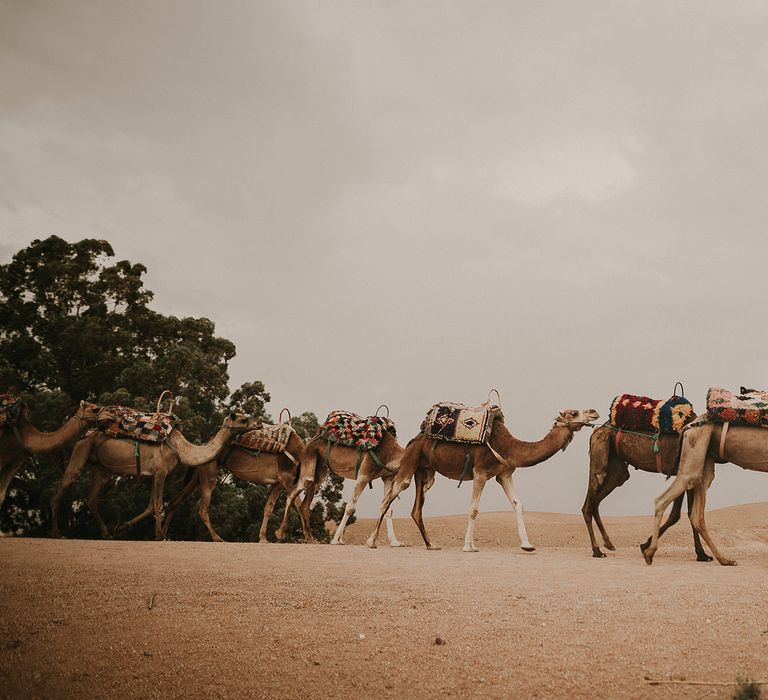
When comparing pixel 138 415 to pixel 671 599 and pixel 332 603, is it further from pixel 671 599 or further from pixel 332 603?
pixel 671 599

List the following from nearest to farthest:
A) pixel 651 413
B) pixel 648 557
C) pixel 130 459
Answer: pixel 648 557, pixel 651 413, pixel 130 459

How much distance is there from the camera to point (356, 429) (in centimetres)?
1606

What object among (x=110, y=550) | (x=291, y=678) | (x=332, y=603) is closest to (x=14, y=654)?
(x=291, y=678)

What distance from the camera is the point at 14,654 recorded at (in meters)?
5.39

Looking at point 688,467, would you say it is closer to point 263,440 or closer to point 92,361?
point 263,440

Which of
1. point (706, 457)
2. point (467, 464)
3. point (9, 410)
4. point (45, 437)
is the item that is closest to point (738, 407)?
point (706, 457)

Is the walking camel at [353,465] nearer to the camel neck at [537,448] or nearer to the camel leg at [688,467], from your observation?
the camel neck at [537,448]

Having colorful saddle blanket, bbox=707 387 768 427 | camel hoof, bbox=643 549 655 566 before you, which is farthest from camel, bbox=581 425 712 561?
camel hoof, bbox=643 549 655 566

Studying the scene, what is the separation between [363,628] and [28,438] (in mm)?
11804

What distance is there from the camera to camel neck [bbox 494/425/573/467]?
44.8 ft

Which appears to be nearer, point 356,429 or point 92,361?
point 356,429

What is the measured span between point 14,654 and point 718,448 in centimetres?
1008

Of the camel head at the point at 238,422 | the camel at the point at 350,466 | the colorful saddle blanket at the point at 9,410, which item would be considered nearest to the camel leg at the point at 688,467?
the camel at the point at 350,466

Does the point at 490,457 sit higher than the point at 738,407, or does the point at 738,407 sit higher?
the point at 738,407
